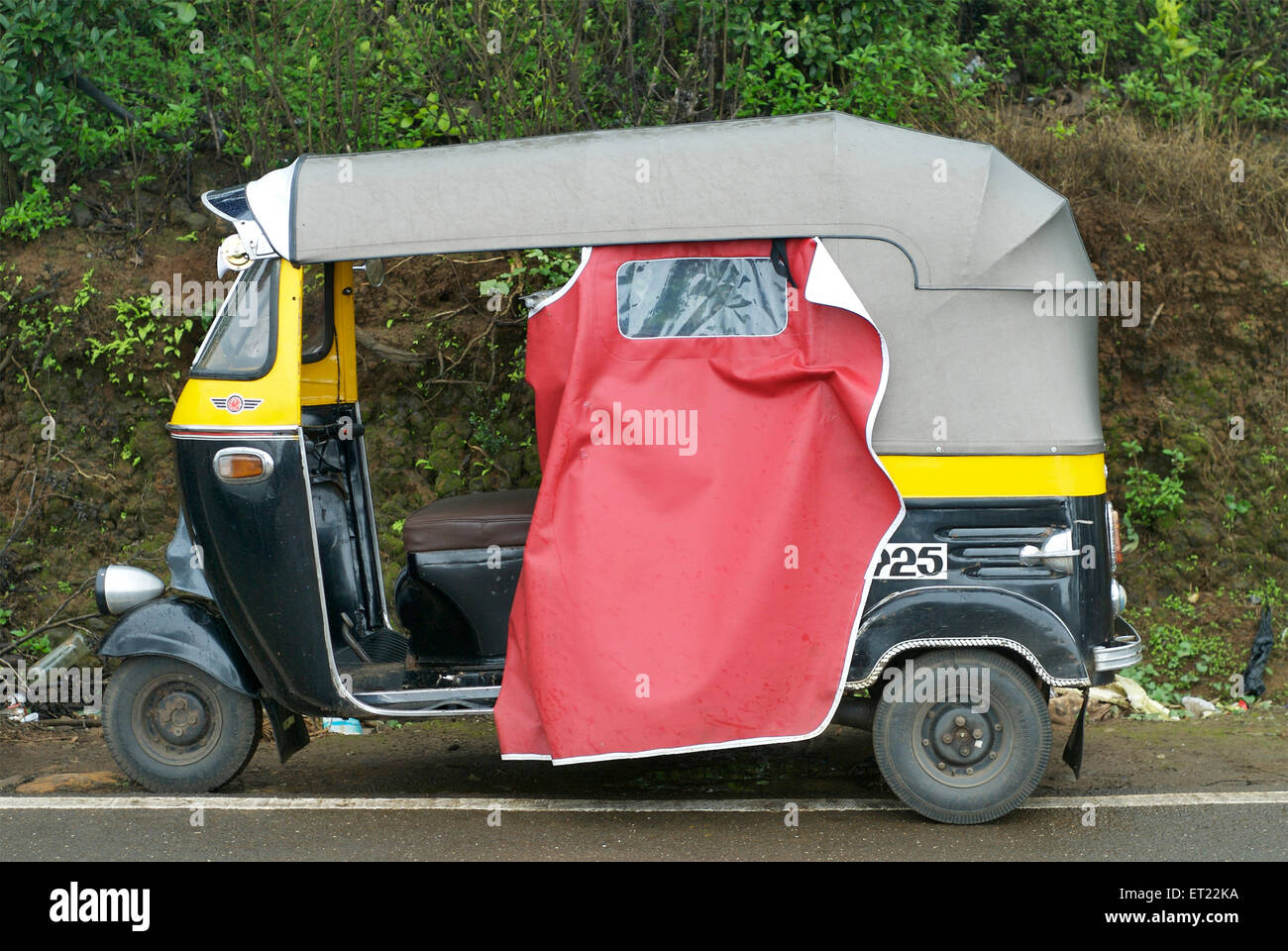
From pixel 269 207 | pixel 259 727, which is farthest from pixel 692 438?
pixel 259 727

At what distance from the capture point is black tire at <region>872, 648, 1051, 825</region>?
4.91 m

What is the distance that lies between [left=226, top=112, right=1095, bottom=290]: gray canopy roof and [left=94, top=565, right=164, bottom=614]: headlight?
1603 millimetres

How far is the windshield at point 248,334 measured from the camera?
5.12 meters

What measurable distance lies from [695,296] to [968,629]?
1.62 meters

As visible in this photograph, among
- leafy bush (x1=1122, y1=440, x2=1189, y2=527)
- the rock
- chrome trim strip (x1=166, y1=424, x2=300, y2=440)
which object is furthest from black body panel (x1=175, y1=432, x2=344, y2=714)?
leafy bush (x1=1122, y1=440, x2=1189, y2=527)

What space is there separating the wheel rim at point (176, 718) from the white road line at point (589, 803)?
205 millimetres

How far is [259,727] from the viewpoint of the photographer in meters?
5.56

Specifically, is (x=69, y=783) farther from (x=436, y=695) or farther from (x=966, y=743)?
(x=966, y=743)

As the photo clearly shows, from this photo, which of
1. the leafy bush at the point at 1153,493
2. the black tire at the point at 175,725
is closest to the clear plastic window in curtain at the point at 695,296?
the black tire at the point at 175,725

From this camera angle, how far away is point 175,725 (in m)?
5.46

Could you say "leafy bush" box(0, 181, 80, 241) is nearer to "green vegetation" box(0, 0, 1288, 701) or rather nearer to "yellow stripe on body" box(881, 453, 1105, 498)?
"green vegetation" box(0, 0, 1288, 701)

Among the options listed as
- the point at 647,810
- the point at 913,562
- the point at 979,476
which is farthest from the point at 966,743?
the point at 647,810

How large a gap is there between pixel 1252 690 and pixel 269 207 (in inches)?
229

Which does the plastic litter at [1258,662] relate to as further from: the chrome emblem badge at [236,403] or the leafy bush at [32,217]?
the leafy bush at [32,217]
